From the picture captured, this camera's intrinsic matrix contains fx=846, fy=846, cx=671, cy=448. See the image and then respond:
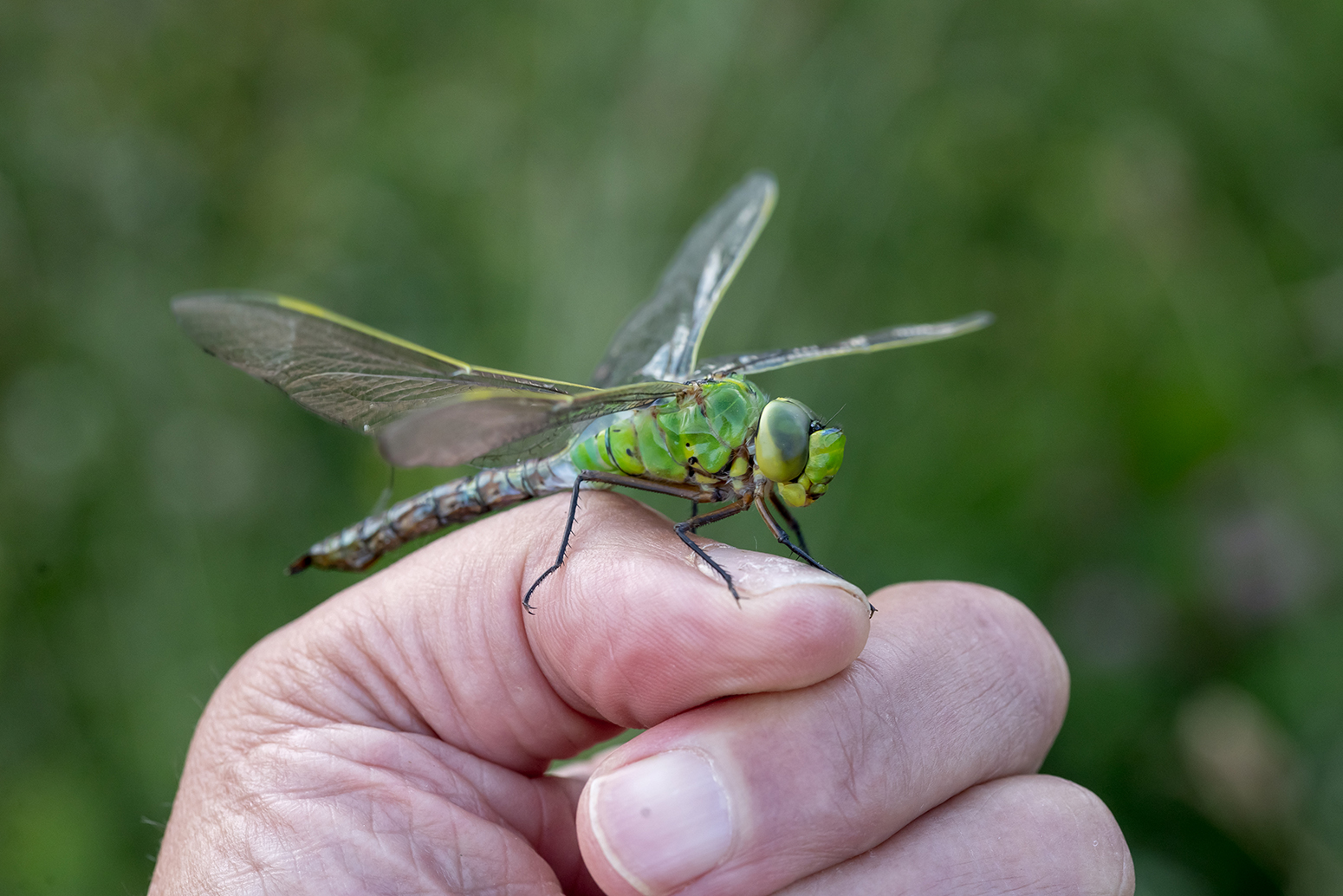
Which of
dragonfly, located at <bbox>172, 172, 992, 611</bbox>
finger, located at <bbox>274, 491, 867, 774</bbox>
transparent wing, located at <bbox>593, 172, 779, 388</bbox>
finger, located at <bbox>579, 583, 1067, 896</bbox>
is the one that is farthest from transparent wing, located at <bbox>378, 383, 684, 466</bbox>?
finger, located at <bbox>579, 583, 1067, 896</bbox>

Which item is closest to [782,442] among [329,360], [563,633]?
[563,633]

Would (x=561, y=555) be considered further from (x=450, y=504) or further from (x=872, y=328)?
(x=872, y=328)

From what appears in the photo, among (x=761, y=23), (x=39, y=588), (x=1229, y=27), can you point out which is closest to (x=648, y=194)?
(x=761, y=23)

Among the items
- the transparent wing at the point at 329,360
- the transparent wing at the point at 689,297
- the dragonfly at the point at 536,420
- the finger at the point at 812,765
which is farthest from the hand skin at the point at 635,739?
the transparent wing at the point at 689,297

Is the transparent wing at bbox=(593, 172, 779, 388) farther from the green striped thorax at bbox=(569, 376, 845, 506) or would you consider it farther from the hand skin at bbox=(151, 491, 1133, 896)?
the hand skin at bbox=(151, 491, 1133, 896)

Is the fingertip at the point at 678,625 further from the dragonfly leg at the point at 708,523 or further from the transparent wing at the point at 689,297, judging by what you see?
the transparent wing at the point at 689,297

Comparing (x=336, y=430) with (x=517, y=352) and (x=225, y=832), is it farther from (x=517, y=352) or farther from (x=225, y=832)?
(x=225, y=832)
